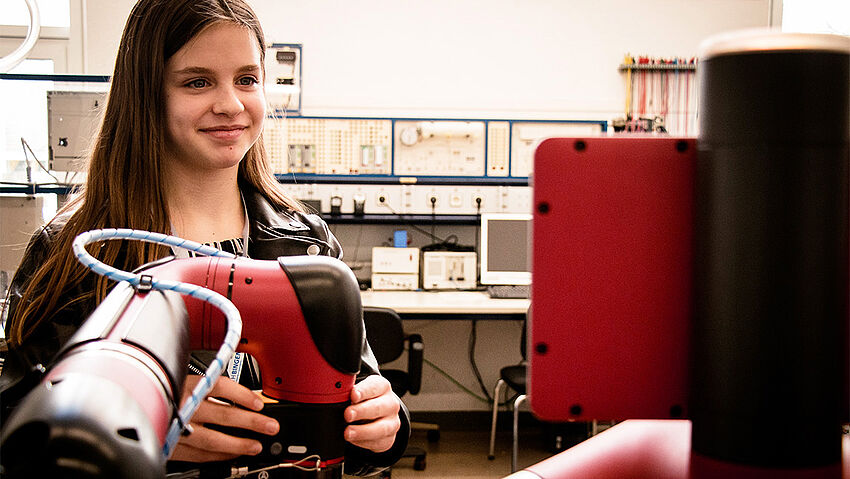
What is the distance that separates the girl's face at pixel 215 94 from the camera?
40.8 inches

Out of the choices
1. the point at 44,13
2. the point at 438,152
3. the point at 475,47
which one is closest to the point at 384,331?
the point at 438,152

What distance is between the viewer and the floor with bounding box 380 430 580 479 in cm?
359

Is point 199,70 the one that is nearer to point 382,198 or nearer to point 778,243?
point 778,243

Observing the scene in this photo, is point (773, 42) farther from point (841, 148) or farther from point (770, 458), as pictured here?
point (770, 458)

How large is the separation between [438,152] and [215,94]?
3284 mm

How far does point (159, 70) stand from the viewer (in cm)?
106

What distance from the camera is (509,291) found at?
392cm

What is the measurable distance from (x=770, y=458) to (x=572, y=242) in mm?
194

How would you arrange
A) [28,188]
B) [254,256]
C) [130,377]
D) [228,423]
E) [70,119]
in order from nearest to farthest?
[130,377] < [228,423] < [254,256] < [28,188] < [70,119]

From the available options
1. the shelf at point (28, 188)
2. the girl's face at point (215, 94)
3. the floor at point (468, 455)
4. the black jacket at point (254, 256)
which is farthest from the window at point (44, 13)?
the girl's face at point (215, 94)

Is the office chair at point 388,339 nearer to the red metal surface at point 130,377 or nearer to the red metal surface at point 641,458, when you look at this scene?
the red metal surface at point 641,458

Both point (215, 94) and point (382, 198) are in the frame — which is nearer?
point (215, 94)

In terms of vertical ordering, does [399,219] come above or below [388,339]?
above

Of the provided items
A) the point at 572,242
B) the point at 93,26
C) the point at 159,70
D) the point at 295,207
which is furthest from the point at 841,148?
the point at 93,26
